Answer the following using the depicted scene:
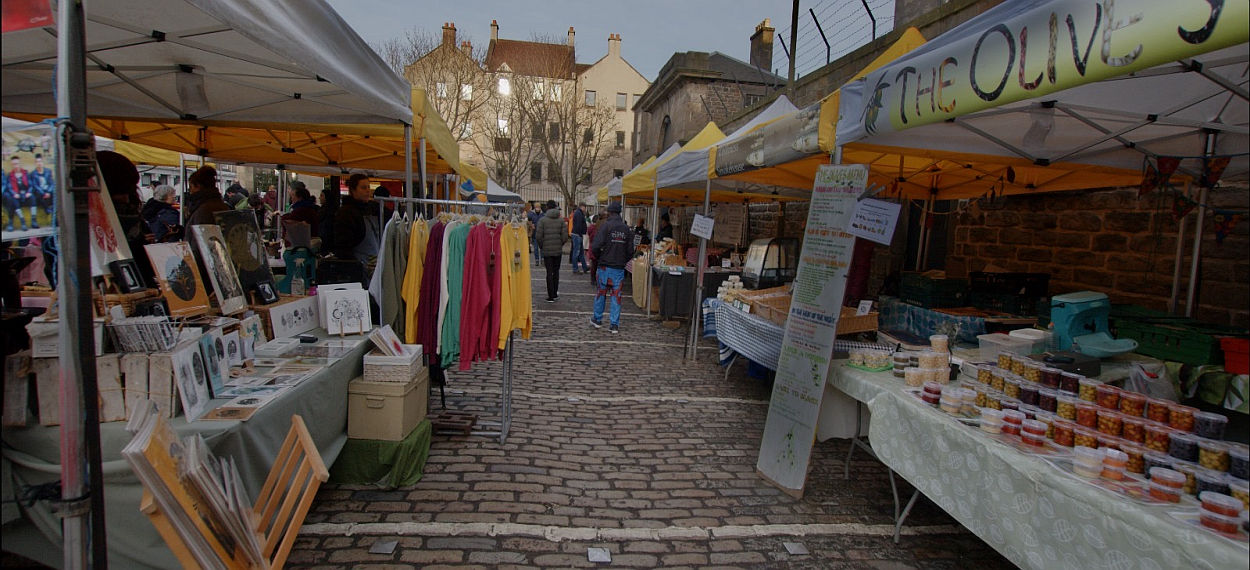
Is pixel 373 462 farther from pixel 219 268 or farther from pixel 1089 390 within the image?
pixel 1089 390

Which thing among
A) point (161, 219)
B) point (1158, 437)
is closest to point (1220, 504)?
point (1158, 437)

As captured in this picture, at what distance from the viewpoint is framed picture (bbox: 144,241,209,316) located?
2951 mm

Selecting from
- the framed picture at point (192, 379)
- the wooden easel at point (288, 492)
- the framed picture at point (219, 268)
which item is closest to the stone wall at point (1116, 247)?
the wooden easel at point (288, 492)

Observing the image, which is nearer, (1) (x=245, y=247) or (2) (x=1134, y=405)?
(2) (x=1134, y=405)

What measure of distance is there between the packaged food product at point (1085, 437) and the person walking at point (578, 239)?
555 inches

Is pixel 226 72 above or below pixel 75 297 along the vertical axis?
above

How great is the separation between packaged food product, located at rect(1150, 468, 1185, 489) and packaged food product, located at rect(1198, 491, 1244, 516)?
13 cm

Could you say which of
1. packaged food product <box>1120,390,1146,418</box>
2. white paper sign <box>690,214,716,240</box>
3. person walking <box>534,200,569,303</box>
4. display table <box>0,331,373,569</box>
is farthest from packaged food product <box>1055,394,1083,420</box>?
person walking <box>534,200,569,303</box>

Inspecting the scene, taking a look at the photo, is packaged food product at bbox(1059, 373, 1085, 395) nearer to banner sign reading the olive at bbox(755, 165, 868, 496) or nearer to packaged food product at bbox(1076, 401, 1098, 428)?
packaged food product at bbox(1076, 401, 1098, 428)

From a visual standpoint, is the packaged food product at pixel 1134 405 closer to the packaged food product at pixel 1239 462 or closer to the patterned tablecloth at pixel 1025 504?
the packaged food product at pixel 1239 462

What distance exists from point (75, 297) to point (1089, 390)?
150 inches

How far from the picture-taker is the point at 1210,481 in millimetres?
2041

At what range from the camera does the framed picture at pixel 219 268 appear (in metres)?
3.34

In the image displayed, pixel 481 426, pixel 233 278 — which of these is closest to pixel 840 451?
pixel 481 426
